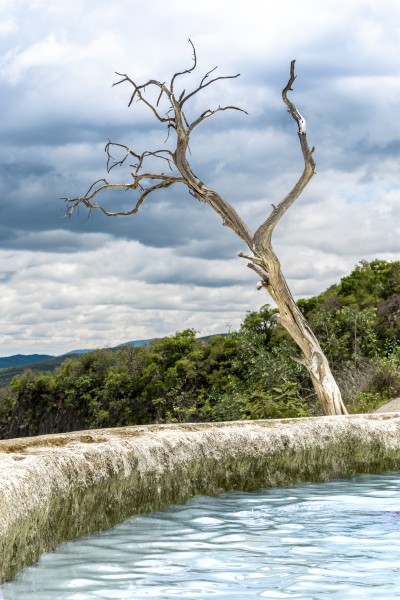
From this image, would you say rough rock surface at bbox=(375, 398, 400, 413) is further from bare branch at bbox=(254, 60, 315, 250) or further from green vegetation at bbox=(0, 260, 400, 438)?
bare branch at bbox=(254, 60, 315, 250)

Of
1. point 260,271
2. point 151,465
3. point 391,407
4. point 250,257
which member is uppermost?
point 250,257

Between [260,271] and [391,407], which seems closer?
[260,271]

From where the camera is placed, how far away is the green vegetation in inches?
508

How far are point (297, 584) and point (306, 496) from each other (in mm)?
2352

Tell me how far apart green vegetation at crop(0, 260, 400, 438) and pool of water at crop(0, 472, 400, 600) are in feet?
20.0

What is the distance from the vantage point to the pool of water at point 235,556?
→ 3.35 m

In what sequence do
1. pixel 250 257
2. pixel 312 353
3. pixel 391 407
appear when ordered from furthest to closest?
pixel 391 407, pixel 312 353, pixel 250 257

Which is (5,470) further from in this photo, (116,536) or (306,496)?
(306,496)

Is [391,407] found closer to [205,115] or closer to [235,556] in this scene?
[205,115]

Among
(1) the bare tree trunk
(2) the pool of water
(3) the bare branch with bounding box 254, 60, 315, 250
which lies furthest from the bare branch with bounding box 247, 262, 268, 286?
(2) the pool of water

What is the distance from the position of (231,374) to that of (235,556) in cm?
1148

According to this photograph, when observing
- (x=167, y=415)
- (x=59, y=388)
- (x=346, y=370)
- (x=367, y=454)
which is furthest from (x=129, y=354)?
(x=367, y=454)

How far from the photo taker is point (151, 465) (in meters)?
5.11

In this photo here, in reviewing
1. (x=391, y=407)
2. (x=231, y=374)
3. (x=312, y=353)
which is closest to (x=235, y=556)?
(x=312, y=353)
